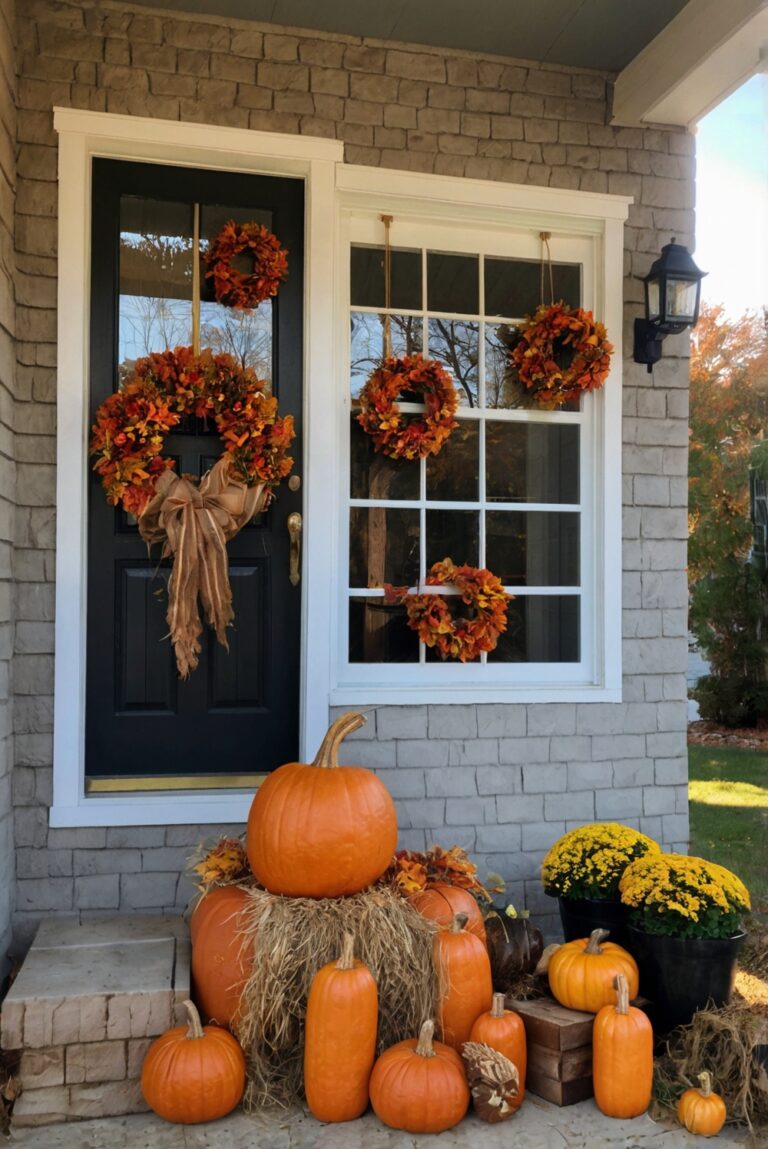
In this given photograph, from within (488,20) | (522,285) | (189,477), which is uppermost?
(488,20)

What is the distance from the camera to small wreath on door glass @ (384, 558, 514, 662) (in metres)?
3.20

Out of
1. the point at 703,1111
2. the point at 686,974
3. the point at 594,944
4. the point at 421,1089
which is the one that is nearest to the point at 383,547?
the point at 594,944

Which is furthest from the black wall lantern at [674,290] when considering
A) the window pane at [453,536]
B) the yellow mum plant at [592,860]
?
the yellow mum plant at [592,860]

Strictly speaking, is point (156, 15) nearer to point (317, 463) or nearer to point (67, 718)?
point (317, 463)

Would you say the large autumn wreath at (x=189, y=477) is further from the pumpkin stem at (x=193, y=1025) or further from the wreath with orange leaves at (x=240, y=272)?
the pumpkin stem at (x=193, y=1025)

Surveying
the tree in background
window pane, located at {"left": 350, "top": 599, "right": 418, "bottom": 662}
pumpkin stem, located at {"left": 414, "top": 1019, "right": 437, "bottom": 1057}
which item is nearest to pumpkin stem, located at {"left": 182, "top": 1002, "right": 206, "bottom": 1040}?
pumpkin stem, located at {"left": 414, "top": 1019, "right": 437, "bottom": 1057}

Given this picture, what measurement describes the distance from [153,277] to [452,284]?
106 centimetres

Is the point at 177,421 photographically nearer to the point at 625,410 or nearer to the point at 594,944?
the point at 625,410

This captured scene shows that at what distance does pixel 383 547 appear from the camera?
3.33 m

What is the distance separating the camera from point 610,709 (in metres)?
3.43

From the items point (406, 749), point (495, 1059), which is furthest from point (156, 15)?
point (495, 1059)

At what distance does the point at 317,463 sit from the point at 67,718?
3.72ft

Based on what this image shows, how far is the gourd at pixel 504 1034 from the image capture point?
2.24 metres

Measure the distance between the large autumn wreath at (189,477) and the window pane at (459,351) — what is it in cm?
70
